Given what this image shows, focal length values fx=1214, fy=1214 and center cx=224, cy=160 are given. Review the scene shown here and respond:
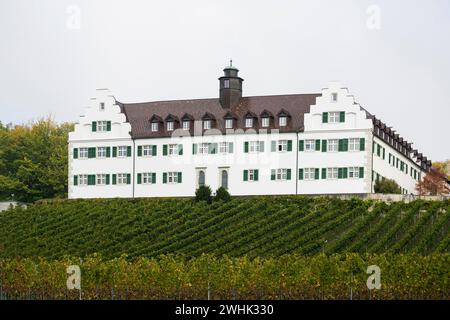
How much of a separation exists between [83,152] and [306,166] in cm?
1965

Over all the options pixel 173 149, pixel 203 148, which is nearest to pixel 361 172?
pixel 203 148

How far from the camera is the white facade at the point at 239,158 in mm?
90312

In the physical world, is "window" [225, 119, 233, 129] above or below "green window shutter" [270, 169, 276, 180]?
above

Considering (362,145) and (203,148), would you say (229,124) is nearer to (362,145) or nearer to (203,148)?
(203,148)

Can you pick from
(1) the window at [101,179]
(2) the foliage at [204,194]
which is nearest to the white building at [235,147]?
(1) the window at [101,179]

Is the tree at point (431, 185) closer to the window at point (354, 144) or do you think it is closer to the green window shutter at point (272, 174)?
the window at point (354, 144)

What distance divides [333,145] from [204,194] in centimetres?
1058

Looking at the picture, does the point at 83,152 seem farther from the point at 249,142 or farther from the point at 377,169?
the point at 377,169

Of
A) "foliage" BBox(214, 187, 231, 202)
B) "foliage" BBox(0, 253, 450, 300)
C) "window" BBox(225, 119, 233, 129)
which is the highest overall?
"window" BBox(225, 119, 233, 129)

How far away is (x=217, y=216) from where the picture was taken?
8306 centimetres

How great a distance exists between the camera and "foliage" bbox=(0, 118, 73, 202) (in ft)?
360

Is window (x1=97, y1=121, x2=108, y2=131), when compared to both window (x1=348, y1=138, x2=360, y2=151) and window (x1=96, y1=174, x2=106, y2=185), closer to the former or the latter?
window (x1=96, y1=174, x2=106, y2=185)

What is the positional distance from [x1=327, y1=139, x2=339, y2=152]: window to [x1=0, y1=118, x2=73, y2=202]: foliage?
2895 centimetres

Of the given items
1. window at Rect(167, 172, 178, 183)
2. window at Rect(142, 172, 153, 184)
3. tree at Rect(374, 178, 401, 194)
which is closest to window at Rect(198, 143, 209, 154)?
window at Rect(167, 172, 178, 183)
